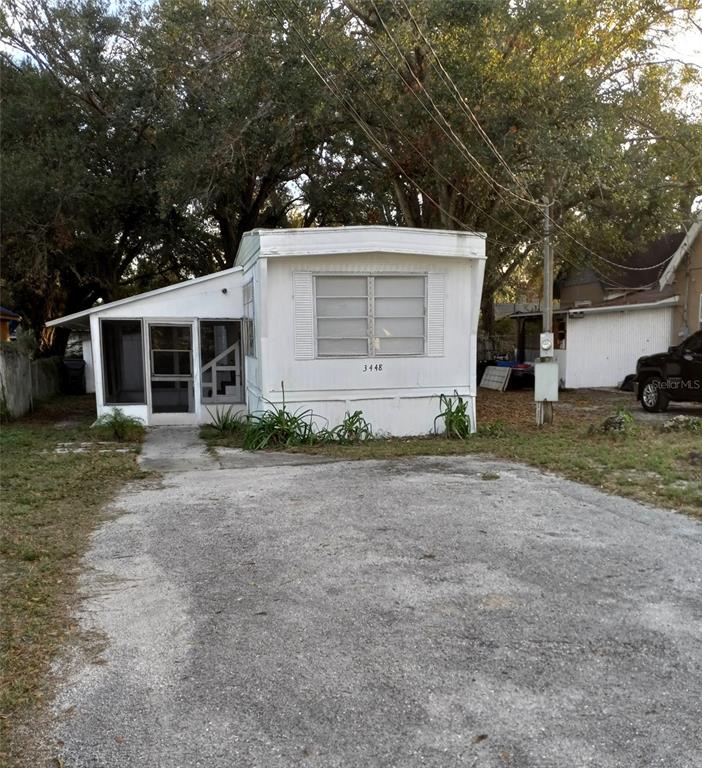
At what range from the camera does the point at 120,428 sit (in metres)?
11.2

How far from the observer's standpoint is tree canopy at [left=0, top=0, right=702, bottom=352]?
12.1 m

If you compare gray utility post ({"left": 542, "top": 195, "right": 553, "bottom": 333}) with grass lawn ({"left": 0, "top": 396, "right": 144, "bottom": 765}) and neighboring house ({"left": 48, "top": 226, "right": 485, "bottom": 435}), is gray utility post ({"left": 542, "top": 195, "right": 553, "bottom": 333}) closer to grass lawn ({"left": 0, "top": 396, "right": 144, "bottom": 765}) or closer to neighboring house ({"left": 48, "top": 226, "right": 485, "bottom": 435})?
neighboring house ({"left": 48, "top": 226, "right": 485, "bottom": 435})

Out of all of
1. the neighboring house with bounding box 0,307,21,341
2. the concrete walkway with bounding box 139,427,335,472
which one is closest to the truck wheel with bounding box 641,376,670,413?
the concrete walkway with bounding box 139,427,335,472

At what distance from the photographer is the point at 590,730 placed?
8.71ft

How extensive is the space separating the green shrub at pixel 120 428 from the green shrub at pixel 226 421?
4.19 feet

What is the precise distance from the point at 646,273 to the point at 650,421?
41.1 feet

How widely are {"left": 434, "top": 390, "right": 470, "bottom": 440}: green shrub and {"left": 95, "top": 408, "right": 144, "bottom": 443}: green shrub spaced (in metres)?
5.06

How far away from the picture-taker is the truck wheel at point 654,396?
13594 millimetres

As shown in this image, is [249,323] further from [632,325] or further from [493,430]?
[632,325]

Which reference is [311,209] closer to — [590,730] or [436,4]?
[436,4]


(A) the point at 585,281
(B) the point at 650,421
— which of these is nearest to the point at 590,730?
(B) the point at 650,421

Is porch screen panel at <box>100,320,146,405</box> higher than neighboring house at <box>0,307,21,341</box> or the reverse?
the reverse

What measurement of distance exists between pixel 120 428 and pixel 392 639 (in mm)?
8834

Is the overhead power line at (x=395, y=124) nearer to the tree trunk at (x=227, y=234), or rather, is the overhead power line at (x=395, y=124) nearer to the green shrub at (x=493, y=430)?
the green shrub at (x=493, y=430)
